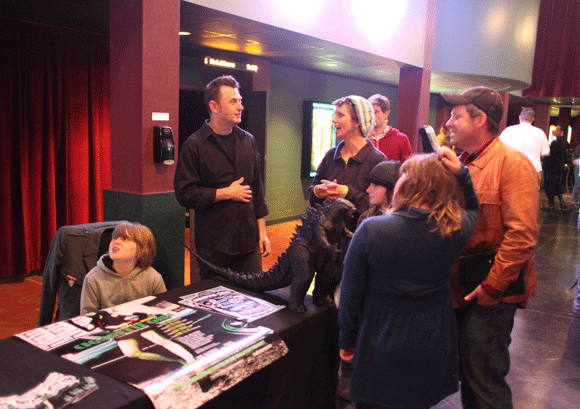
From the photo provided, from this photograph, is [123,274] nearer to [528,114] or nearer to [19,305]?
[19,305]

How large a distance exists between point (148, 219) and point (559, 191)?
1047cm

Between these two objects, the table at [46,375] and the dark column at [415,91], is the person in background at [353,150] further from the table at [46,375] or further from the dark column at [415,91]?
the dark column at [415,91]

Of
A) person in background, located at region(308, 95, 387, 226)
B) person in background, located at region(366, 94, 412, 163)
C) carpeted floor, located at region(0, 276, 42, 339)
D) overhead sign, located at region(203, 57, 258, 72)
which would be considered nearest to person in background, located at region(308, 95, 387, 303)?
person in background, located at region(308, 95, 387, 226)

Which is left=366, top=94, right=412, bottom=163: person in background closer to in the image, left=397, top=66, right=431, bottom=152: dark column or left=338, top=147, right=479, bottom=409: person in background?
left=338, top=147, right=479, bottom=409: person in background

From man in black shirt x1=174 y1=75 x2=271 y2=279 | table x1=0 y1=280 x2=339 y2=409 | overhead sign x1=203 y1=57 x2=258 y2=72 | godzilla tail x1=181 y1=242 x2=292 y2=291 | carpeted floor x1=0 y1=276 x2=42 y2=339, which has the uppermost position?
overhead sign x1=203 y1=57 x2=258 y2=72

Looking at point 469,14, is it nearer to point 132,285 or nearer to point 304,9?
point 304,9

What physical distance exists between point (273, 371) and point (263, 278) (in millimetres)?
471

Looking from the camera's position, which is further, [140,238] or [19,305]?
[19,305]

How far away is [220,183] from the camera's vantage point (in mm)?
2539

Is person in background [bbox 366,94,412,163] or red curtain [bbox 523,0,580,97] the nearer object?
person in background [bbox 366,94,412,163]

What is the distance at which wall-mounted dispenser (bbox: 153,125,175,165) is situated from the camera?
2.88 m

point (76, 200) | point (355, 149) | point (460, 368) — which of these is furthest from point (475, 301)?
point (76, 200)

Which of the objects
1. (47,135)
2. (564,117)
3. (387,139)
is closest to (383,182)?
(387,139)

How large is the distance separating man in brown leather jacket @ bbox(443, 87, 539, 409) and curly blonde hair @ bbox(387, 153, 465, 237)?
329mm
